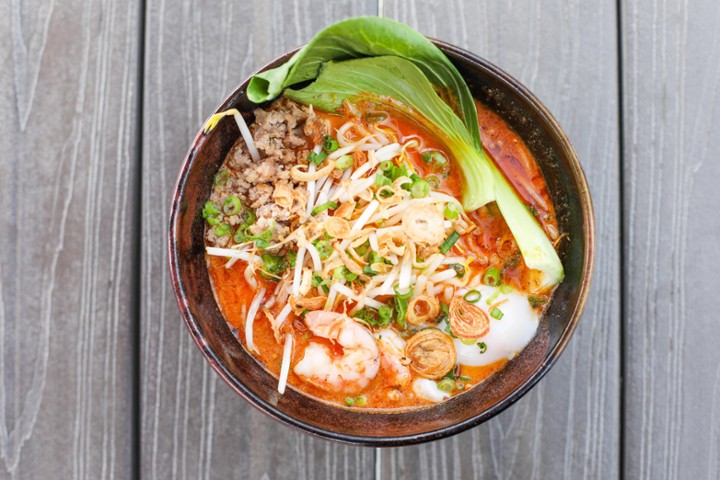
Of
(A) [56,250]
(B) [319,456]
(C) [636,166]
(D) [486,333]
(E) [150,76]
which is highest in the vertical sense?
(E) [150,76]

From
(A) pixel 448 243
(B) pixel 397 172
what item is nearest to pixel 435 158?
(B) pixel 397 172

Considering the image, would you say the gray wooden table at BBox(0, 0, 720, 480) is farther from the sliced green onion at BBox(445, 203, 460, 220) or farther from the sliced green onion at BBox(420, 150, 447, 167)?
the sliced green onion at BBox(445, 203, 460, 220)

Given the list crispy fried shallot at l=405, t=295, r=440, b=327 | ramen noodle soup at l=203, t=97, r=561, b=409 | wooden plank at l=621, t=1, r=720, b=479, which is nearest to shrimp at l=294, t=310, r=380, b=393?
ramen noodle soup at l=203, t=97, r=561, b=409

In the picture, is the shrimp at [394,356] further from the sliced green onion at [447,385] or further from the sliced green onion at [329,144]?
the sliced green onion at [329,144]

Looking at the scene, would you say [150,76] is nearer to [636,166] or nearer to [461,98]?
[461,98]

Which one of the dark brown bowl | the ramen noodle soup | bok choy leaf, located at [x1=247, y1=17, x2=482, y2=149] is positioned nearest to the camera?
bok choy leaf, located at [x1=247, y1=17, x2=482, y2=149]

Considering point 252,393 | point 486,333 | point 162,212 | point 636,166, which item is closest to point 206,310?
point 252,393
